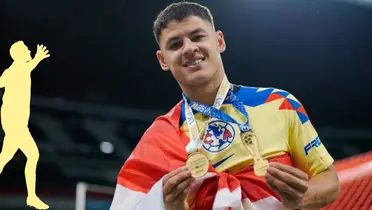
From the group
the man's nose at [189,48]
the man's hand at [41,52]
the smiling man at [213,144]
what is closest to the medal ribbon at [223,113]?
the smiling man at [213,144]

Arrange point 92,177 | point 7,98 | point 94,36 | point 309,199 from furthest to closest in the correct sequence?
point 92,177
point 94,36
point 7,98
point 309,199

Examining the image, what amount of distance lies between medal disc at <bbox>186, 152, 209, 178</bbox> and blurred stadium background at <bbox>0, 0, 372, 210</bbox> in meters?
4.39

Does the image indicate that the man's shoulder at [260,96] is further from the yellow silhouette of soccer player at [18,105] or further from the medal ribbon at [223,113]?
the yellow silhouette of soccer player at [18,105]

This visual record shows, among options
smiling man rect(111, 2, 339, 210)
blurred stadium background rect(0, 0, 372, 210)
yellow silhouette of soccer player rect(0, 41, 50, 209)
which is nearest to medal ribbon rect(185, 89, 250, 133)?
smiling man rect(111, 2, 339, 210)

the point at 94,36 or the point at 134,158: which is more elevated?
the point at 94,36

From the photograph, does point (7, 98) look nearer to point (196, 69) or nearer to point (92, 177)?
point (92, 177)

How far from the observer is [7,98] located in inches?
192

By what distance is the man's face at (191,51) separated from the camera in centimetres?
105

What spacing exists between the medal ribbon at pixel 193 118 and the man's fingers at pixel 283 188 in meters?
0.17

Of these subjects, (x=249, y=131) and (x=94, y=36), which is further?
(x=94, y=36)

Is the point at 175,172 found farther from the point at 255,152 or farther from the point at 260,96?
the point at 260,96

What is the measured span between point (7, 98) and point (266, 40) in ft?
9.18

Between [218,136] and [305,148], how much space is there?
0.16m

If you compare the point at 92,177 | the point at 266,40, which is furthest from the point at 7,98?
the point at 266,40
